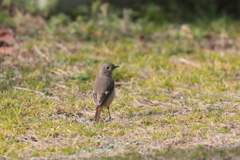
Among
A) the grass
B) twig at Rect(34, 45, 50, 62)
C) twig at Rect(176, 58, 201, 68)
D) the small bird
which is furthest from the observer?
twig at Rect(176, 58, 201, 68)

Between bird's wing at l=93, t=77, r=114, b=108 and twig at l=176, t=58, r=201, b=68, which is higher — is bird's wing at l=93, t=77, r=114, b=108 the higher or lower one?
the lower one

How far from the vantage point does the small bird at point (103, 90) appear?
256 inches

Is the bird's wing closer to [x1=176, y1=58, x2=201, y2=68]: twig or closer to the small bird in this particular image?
the small bird

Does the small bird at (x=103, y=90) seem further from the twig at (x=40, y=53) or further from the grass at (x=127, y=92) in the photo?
the twig at (x=40, y=53)

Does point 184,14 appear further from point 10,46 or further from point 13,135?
point 13,135

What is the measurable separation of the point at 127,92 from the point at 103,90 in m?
1.39

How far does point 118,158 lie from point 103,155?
0.69ft

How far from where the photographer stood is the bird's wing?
6527 mm

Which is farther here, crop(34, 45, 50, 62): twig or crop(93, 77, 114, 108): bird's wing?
crop(34, 45, 50, 62): twig

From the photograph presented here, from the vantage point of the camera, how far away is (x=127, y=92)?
812 cm

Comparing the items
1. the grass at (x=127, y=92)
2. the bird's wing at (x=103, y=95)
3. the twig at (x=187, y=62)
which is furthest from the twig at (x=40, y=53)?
the bird's wing at (x=103, y=95)

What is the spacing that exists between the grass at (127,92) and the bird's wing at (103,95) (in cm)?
28

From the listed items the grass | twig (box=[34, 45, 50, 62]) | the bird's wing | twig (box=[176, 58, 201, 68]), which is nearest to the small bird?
the bird's wing

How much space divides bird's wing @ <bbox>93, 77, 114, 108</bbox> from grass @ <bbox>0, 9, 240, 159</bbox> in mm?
281
